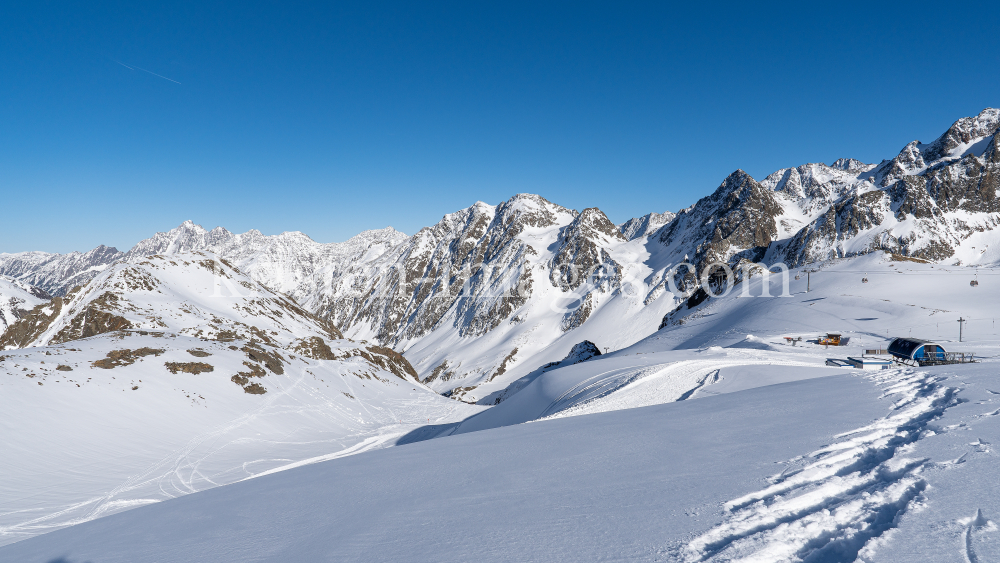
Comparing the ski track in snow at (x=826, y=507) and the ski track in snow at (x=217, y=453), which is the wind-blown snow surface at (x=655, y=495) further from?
the ski track in snow at (x=217, y=453)

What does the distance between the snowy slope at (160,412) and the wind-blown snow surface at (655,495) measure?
56.5 feet

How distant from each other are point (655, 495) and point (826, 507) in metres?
1.58

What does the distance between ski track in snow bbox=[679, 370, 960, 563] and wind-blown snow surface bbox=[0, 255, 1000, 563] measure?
0.06 ft

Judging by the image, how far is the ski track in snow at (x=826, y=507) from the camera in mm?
3637

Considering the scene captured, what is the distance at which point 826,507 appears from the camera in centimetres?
434

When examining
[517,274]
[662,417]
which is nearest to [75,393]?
[662,417]

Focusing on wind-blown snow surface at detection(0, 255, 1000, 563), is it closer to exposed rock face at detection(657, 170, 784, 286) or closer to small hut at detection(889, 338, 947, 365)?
small hut at detection(889, 338, 947, 365)

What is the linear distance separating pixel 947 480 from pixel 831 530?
5.45 feet

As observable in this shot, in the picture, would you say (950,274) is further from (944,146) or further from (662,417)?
(944,146)

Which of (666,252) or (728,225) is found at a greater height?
(728,225)

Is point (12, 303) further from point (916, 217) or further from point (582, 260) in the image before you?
point (916, 217)

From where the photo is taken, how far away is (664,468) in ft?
19.6

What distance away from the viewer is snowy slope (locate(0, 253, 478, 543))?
71.4ft

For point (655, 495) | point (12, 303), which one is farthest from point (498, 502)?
point (12, 303)
